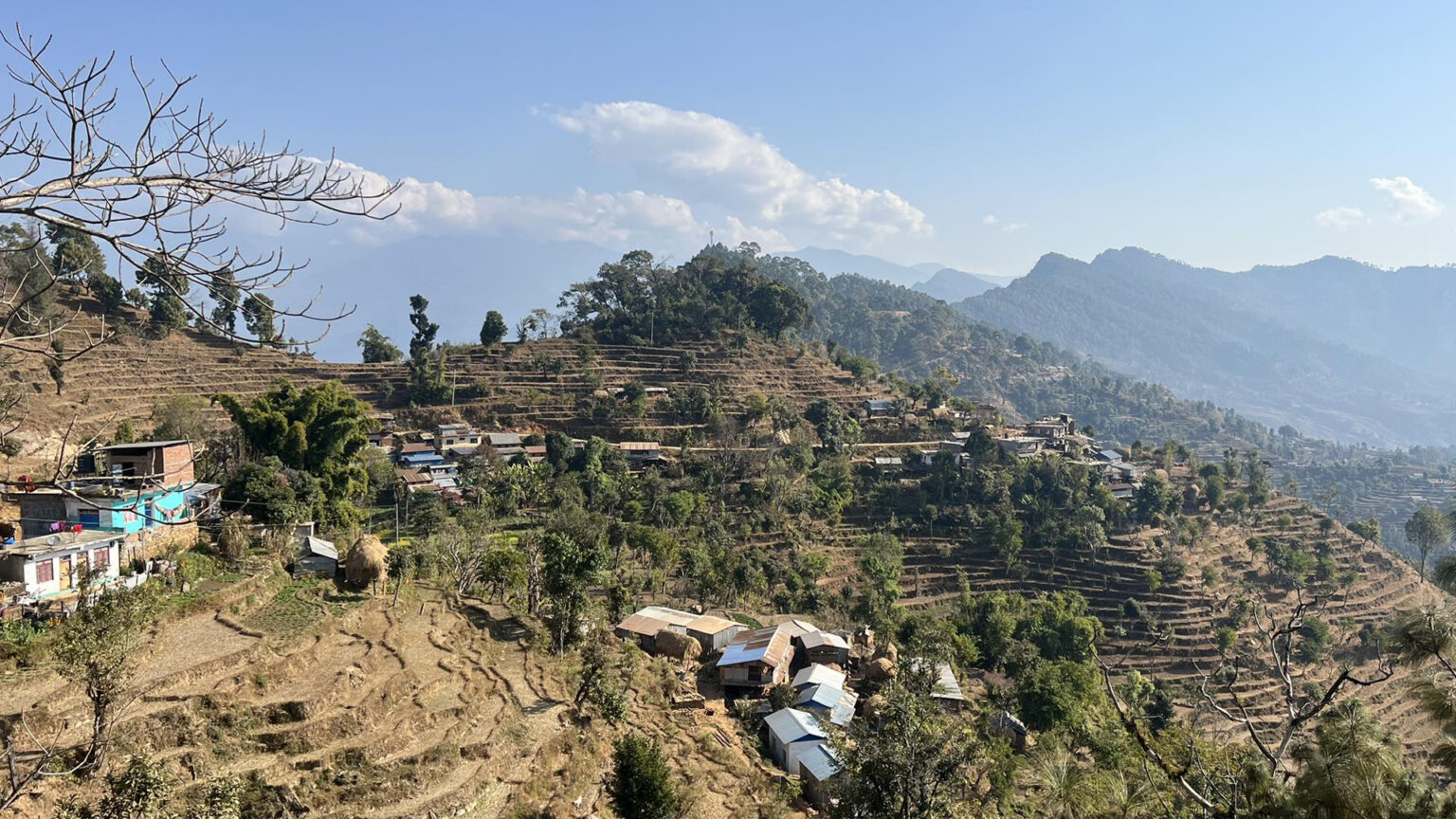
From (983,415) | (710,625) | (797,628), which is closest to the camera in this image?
(710,625)

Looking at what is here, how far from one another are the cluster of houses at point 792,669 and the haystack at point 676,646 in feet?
0.09

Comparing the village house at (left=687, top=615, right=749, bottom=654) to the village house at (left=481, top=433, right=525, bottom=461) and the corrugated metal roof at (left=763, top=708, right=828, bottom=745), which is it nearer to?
the corrugated metal roof at (left=763, top=708, right=828, bottom=745)

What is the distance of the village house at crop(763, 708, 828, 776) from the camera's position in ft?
→ 54.4

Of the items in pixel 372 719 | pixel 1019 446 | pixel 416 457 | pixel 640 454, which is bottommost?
pixel 372 719

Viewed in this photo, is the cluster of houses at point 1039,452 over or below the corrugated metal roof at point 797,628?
over

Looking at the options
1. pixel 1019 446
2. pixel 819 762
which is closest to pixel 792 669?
pixel 819 762

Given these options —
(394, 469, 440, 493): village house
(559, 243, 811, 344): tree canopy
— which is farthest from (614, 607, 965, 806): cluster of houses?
(559, 243, 811, 344): tree canopy

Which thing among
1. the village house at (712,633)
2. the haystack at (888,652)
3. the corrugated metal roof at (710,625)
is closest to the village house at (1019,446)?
the haystack at (888,652)

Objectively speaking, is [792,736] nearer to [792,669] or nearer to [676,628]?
[792,669]

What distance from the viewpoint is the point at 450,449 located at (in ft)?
125

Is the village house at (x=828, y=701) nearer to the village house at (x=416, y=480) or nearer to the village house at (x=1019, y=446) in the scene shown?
the village house at (x=416, y=480)

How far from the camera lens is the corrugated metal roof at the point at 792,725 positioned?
1689 centimetres

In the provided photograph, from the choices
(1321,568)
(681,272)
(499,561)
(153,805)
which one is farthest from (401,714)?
(681,272)

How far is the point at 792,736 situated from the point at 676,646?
17.2ft
